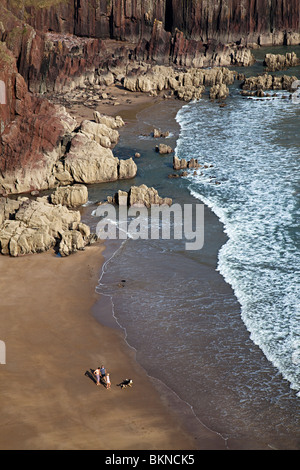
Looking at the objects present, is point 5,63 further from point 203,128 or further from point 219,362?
point 219,362

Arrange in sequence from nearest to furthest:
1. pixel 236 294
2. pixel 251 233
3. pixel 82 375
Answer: pixel 82 375 → pixel 236 294 → pixel 251 233

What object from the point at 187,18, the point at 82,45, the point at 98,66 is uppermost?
the point at 187,18

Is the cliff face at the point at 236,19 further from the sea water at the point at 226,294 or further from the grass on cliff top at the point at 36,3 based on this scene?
the sea water at the point at 226,294

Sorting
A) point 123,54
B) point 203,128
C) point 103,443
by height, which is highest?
point 123,54

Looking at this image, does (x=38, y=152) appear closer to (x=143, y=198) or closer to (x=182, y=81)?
(x=143, y=198)

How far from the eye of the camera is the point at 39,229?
1303 inches

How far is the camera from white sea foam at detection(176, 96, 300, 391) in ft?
85.2

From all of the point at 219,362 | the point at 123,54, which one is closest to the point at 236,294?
the point at 219,362

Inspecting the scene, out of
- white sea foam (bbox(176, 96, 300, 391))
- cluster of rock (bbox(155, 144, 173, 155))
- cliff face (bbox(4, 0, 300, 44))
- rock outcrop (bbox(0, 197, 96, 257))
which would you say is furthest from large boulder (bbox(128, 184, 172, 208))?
cliff face (bbox(4, 0, 300, 44))

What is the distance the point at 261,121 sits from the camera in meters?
57.2

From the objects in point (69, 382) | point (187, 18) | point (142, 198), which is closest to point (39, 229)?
point (142, 198)

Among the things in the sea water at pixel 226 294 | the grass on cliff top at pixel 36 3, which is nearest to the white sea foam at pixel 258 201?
the sea water at pixel 226 294

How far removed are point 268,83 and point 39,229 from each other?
45.7m

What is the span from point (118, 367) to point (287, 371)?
6.62 m
